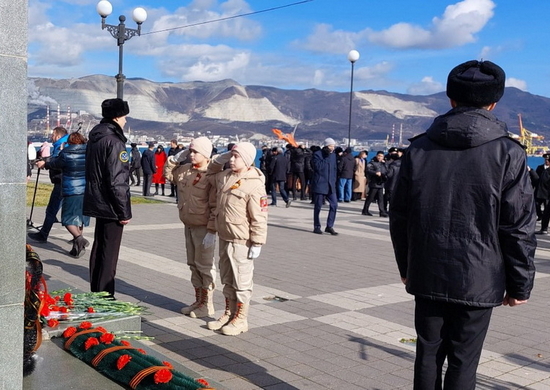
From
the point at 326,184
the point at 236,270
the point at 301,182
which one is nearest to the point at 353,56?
the point at 301,182

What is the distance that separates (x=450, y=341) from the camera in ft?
11.2

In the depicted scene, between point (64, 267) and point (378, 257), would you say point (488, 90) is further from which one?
point (378, 257)

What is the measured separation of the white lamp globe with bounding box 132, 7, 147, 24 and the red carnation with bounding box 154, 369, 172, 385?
52.1ft

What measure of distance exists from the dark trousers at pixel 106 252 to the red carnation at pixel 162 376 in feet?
8.68

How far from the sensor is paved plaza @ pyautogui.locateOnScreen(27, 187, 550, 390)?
505 cm

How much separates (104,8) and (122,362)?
1548 cm

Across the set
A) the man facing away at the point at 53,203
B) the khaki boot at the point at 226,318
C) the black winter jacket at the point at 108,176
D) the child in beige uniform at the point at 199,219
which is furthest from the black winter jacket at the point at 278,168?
the khaki boot at the point at 226,318

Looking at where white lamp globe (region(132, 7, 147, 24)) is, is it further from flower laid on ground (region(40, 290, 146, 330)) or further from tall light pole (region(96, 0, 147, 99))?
flower laid on ground (region(40, 290, 146, 330))

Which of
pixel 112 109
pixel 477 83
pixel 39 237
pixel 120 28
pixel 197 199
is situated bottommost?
pixel 39 237

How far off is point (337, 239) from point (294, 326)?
21.6 ft

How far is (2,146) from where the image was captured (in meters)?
3.05

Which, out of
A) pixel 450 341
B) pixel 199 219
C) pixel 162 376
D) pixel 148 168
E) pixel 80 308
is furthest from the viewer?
pixel 148 168

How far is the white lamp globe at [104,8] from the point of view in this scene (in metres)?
17.9

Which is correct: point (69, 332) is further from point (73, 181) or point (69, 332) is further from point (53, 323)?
point (73, 181)
